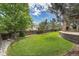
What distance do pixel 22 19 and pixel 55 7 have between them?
0.96 ft

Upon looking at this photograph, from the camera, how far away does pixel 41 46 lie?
2135 millimetres

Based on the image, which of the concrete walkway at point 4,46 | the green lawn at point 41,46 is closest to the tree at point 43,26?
the green lawn at point 41,46

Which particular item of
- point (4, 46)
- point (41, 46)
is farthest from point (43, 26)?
point (4, 46)

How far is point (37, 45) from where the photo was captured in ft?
7.00

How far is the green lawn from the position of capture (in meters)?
2.13

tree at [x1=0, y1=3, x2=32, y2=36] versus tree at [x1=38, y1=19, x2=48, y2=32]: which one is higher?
tree at [x1=0, y1=3, x2=32, y2=36]

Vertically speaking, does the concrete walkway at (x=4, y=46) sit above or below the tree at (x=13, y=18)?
below

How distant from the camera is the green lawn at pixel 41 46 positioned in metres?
2.13

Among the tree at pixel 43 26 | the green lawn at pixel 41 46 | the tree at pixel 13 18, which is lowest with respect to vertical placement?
the green lawn at pixel 41 46

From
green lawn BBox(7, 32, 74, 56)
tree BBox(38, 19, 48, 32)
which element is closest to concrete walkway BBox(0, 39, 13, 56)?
green lawn BBox(7, 32, 74, 56)

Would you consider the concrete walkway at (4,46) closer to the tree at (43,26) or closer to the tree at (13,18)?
the tree at (13,18)

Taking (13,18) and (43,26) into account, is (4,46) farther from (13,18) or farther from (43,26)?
(43,26)

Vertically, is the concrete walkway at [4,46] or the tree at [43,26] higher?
the tree at [43,26]

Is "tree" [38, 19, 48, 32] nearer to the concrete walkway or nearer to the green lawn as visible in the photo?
the green lawn
